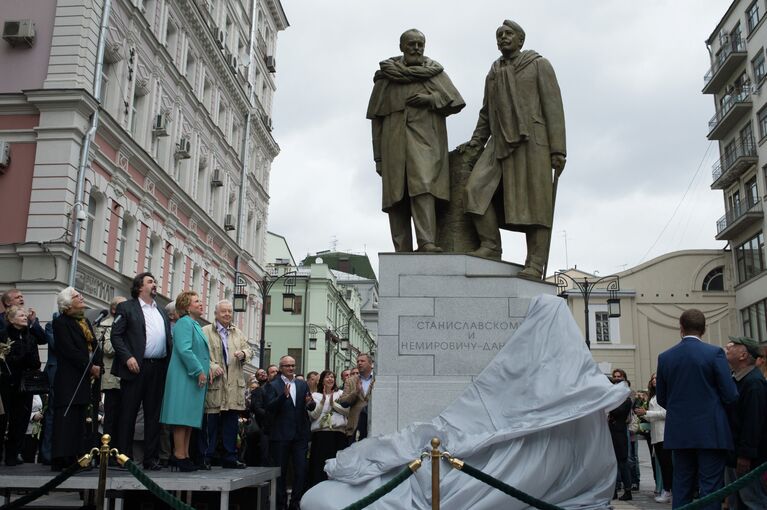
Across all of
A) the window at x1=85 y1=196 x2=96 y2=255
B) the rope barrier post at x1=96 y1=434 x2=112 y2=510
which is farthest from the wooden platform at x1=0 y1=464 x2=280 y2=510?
the window at x1=85 y1=196 x2=96 y2=255

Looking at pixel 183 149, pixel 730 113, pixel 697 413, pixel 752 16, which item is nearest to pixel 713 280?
pixel 730 113

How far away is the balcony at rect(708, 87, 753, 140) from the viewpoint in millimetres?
37750

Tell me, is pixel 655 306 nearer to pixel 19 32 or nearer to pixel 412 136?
pixel 19 32

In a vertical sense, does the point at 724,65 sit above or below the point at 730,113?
above

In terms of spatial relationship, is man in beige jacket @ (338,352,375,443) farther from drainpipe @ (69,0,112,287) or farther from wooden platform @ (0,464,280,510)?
drainpipe @ (69,0,112,287)

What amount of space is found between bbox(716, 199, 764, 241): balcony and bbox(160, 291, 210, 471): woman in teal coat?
35.4 meters

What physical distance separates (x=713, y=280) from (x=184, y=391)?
41324 mm

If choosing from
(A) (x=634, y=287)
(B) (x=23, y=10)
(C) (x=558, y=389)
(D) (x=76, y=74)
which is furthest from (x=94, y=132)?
(A) (x=634, y=287)

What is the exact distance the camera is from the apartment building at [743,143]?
1449 inches

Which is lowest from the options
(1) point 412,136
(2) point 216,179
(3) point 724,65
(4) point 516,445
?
(4) point 516,445

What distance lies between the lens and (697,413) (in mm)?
6570

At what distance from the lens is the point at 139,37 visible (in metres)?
26.0

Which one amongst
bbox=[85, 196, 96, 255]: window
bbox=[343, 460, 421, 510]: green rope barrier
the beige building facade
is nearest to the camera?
bbox=[343, 460, 421, 510]: green rope barrier

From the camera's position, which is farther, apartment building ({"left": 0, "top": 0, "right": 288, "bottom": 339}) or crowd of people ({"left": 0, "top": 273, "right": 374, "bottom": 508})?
apartment building ({"left": 0, "top": 0, "right": 288, "bottom": 339})
